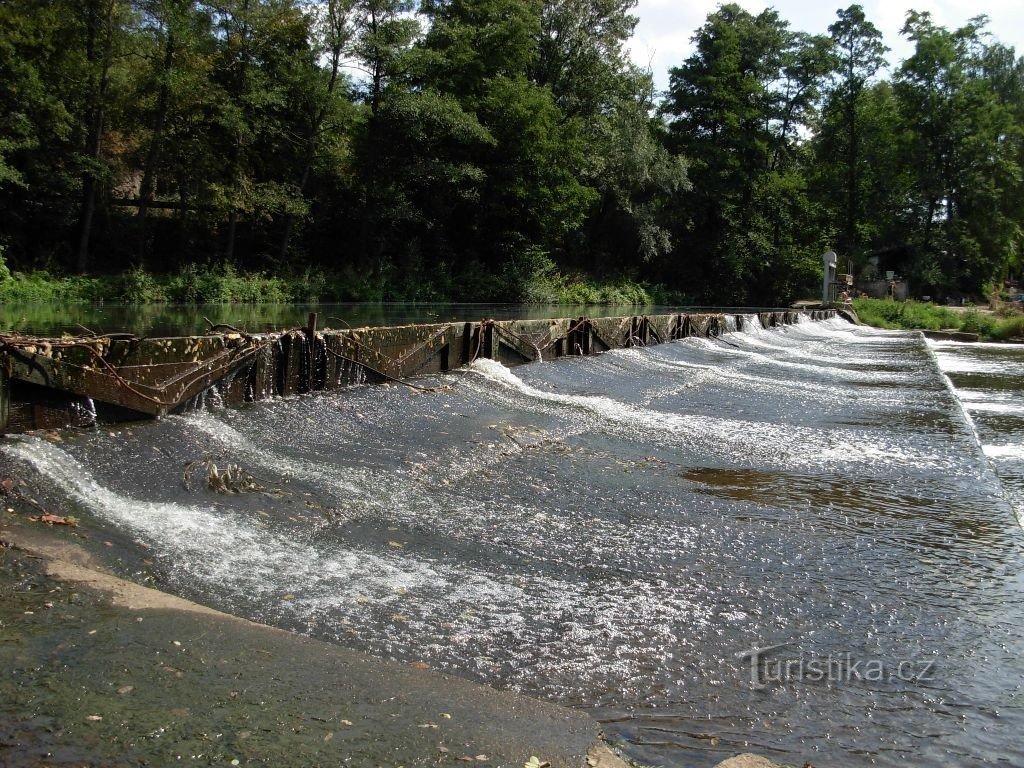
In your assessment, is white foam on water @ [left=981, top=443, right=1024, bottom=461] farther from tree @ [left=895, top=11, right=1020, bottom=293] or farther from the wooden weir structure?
tree @ [left=895, top=11, right=1020, bottom=293]

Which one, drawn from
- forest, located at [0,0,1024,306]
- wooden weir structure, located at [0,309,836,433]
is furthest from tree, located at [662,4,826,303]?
wooden weir structure, located at [0,309,836,433]

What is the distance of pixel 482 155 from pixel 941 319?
2367 cm

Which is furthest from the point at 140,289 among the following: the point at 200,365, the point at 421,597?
the point at 421,597

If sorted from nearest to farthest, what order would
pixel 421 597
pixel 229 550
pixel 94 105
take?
pixel 421 597
pixel 229 550
pixel 94 105

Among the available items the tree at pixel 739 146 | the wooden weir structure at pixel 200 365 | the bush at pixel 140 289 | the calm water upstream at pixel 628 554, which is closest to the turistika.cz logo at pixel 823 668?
the calm water upstream at pixel 628 554

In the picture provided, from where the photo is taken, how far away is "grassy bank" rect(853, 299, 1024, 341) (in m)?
32.0

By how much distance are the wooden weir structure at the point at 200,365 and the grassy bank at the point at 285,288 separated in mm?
20440

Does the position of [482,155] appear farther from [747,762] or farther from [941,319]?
[747,762]

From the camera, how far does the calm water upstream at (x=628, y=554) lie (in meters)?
3.30

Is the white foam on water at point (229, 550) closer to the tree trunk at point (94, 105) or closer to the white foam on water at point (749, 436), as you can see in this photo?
the white foam on water at point (749, 436)

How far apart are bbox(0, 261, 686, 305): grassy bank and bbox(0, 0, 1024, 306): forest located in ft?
0.56

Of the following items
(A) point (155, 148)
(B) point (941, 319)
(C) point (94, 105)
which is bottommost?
(B) point (941, 319)

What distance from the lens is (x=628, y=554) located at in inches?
194

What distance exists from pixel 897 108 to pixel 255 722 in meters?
65.9
